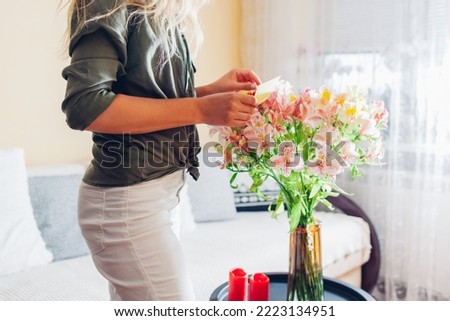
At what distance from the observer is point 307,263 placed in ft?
3.68

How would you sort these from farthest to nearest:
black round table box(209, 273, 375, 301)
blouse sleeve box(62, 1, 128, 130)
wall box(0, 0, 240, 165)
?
wall box(0, 0, 240, 165) → black round table box(209, 273, 375, 301) → blouse sleeve box(62, 1, 128, 130)

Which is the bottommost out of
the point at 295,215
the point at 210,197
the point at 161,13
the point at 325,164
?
the point at 210,197

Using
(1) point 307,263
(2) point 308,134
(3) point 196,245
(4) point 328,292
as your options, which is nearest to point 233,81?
(2) point 308,134

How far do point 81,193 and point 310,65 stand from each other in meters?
1.84

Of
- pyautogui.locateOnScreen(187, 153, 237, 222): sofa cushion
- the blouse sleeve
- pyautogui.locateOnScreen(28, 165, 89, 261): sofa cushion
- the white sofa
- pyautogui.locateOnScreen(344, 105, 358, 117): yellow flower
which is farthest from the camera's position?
pyautogui.locateOnScreen(187, 153, 237, 222): sofa cushion

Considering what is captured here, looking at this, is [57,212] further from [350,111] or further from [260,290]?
[350,111]

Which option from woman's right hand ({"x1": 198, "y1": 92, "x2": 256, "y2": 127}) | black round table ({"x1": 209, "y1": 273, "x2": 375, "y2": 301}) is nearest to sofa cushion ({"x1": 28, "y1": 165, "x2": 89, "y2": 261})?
black round table ({"x1": 209, "y1": 273, "x2": 375, "y2": 301})

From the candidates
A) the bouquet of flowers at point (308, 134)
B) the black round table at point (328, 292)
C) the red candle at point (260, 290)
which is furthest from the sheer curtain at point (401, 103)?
the red candle at point (260, 290)

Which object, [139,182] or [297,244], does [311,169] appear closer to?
[297,244]

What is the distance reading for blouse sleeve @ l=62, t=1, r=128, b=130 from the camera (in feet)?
2.71

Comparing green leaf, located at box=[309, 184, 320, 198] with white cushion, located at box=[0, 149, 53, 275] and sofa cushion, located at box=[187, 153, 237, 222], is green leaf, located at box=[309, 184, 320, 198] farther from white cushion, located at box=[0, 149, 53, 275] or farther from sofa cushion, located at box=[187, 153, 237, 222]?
sofa cushion, located at box=[187, 153, 237, 222]

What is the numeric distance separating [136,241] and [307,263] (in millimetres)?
425

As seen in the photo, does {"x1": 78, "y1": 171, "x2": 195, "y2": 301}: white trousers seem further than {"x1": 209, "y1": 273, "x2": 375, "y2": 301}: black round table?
No
